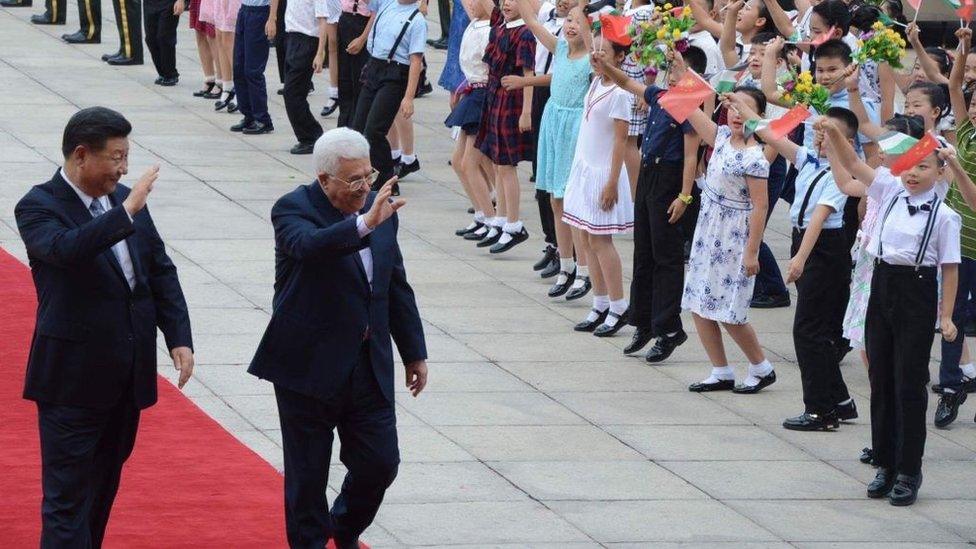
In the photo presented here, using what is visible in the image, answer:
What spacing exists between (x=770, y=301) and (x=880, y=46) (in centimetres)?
289

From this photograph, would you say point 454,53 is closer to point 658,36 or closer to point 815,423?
point 658,36

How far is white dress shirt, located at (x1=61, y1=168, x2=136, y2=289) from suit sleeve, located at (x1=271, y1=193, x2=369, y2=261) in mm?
556

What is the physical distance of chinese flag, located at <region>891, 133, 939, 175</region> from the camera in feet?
24.7

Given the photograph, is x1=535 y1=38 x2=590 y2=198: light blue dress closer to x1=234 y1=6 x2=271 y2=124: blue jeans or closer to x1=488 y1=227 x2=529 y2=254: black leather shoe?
Answer: x1=488 y1=227 x2=529 y2=254: black leather shoe

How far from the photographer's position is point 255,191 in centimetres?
1388

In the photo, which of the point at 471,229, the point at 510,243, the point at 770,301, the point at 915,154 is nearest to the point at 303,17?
the point at 471,229

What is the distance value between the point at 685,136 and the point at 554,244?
2371mm

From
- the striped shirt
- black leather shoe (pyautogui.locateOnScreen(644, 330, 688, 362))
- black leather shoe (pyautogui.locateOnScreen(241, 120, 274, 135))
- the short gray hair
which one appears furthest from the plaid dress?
the short gray hair

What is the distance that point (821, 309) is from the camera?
872cm

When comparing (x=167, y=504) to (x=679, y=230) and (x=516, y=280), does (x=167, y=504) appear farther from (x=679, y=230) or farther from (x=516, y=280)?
(x=516, y=280)

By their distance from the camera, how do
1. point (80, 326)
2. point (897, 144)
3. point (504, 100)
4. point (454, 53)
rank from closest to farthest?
point (80, 326), point (897, 144), point (504, 100), point (454, 53)

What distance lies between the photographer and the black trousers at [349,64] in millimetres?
14680

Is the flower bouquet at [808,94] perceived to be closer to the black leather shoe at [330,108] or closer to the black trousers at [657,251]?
the black trousers at [657,251]

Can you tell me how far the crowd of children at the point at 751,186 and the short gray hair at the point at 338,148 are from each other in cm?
252
